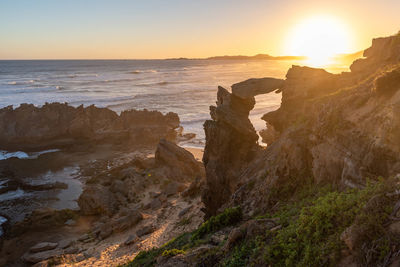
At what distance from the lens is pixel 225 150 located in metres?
18.8

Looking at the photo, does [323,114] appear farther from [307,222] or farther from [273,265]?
[273,265]

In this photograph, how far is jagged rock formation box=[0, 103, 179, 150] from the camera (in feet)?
131

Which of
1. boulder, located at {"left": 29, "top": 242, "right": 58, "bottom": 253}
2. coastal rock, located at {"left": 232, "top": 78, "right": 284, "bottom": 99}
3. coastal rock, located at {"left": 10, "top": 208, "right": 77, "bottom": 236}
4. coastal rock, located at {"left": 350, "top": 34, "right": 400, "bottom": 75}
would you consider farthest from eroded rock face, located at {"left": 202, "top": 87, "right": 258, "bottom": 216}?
coastal rock, located at {"left": 10, "top": 208, "right": 77, "bottom": 236}

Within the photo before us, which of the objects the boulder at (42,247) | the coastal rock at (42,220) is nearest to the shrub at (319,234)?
the boulder at (42,247)

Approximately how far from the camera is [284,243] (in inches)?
295

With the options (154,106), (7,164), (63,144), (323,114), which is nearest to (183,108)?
(154,106)

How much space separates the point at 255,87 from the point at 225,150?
4.31m

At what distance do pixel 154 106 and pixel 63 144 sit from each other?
89.6 ft

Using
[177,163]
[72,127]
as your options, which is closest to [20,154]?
[72,127]

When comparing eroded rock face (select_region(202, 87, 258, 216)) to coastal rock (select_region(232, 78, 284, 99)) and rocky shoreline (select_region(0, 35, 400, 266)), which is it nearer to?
rocky shoreline (select_region(0, 35, 400, 266))

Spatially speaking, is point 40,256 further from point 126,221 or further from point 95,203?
point 95,203

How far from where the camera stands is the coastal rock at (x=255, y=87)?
1867cm

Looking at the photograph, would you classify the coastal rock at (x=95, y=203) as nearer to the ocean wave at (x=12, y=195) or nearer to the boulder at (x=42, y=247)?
the boulder at (x=42, y=247)

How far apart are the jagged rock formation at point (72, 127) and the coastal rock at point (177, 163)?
1172 centimetres
